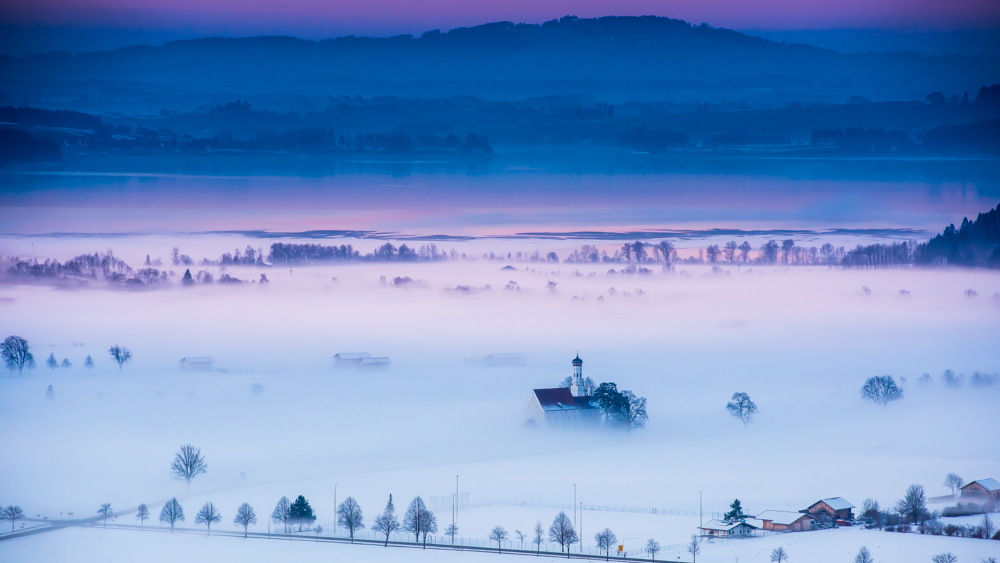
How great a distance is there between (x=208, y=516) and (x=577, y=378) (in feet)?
79.8

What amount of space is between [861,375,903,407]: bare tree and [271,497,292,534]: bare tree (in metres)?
34.0

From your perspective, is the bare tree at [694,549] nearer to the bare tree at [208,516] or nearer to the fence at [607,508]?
the fence at [607,508]

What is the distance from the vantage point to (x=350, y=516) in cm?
4184

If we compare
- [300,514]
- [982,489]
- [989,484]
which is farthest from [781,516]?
[300,514]

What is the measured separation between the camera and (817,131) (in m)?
66.4

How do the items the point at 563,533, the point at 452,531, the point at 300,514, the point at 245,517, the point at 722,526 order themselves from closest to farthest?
the point at 563,533 → the point at 722,526 → the point at 452,531 → the point at 245,517 → the point at 300,514

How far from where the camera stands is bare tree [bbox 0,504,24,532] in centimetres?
4268

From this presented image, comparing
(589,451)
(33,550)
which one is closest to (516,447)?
(589,451)

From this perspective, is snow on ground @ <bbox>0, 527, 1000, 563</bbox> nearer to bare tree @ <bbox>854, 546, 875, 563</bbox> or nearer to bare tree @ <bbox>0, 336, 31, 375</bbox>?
bare tree @ <bbox>854, 546, 875, 563</bbox>

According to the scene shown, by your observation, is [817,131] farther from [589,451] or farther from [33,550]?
[33,550]

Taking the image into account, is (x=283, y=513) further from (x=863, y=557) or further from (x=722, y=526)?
(x=863, y=557)

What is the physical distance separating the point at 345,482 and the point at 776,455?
18952mm

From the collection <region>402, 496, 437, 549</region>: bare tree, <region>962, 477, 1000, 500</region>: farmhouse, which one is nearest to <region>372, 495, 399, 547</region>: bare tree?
<region>402, 496, 437, 549</region>: bare tree

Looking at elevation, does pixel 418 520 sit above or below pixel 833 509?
below
